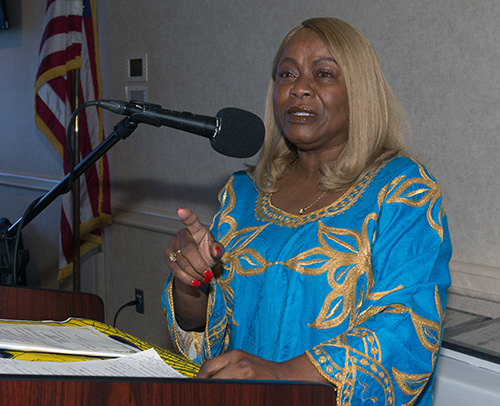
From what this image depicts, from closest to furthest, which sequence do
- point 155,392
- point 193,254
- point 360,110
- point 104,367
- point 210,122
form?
point 155,392, point 104,367, point 210,122, point 193,254, point 360,110

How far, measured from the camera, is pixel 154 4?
3178 millimetres

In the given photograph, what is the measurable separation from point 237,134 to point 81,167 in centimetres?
33

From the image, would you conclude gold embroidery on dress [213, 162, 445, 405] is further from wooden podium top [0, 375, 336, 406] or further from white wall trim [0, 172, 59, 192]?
white wall trim [0, 172, 59, 192]

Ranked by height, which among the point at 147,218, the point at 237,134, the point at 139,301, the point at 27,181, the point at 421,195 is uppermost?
the point at 237,134

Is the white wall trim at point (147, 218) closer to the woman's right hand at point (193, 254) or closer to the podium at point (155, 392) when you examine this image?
the woman's right hand at point (193, 254)

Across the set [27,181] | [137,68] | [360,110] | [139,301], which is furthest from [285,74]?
[27,181]

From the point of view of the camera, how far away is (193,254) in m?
1.22

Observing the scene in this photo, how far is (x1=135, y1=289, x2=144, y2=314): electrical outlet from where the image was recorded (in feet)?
11.5

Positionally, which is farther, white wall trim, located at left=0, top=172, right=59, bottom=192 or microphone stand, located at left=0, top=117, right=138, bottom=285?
white wall trim, located at left=0, top=172, right=59, bottom=192

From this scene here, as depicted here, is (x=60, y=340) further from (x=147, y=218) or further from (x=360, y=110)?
(x=147, y=218)

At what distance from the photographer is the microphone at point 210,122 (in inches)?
43.0

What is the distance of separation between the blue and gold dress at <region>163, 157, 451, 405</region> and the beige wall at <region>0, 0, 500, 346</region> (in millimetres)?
639

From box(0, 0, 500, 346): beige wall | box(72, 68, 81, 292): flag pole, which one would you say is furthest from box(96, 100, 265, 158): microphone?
box(72, 68, 81, 292): flag pole

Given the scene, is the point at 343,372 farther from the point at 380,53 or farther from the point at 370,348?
the point at 380,53
